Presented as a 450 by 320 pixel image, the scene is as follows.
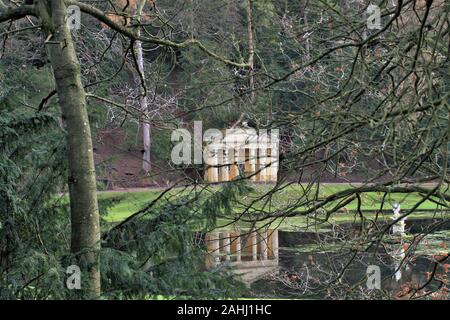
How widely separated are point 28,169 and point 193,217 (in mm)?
1223

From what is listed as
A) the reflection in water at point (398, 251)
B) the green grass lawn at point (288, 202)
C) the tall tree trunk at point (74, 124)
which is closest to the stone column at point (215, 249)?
the green grass lawn at point (288, 202)

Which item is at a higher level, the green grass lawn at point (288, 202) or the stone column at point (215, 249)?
the green grass lawn at point (288, 202)

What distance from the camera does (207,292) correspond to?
13.7 ft

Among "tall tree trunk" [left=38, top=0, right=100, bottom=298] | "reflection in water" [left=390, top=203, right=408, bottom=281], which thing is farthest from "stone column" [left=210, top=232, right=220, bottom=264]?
"reflection in water" [left=390, top=203, right=408, bottom=281]

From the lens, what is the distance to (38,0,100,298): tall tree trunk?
4461mm

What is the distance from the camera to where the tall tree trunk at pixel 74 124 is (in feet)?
14.6

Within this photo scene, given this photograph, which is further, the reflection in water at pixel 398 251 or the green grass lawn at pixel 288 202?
the green grass lawn at pixel 288 202

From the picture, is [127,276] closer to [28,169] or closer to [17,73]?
[28,169]

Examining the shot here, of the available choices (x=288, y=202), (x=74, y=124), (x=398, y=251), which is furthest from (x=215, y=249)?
(x=398, y=251)

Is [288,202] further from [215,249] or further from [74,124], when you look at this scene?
[74,124]

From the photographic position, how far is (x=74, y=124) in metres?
4.48

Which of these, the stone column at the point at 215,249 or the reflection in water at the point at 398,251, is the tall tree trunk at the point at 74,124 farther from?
the reflection in water at the point at 398,251

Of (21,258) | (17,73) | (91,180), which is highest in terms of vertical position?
(17,73)
